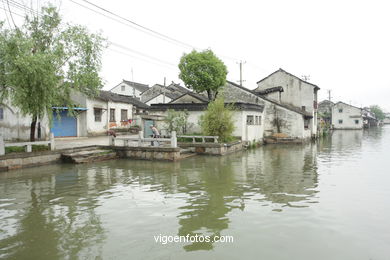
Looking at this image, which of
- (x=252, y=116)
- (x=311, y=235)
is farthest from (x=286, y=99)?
(x=311, y=235)

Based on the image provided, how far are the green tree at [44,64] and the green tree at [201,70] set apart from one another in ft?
33.0

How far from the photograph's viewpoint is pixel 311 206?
24.4 feet

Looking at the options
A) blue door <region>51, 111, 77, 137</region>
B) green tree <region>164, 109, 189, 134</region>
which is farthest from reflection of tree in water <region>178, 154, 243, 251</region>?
blue door <region>51, 111, 77, 137</region>

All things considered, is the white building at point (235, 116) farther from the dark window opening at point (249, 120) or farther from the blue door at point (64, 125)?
the blue door at point (64, 125)

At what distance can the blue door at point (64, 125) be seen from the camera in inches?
871

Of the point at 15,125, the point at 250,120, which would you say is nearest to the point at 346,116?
the point at 250,120

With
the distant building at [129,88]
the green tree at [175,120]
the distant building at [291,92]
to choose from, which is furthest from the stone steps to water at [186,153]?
the distant building at [129,88]

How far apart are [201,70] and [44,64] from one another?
14026mm

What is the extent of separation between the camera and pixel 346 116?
6241cm

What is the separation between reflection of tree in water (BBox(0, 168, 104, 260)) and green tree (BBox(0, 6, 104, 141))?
513 cm

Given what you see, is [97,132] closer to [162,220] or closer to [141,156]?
[141,156]

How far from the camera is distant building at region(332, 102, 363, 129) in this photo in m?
61.3

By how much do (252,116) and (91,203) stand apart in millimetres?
18489

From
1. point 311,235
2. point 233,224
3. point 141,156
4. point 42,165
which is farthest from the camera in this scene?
point 141,156
